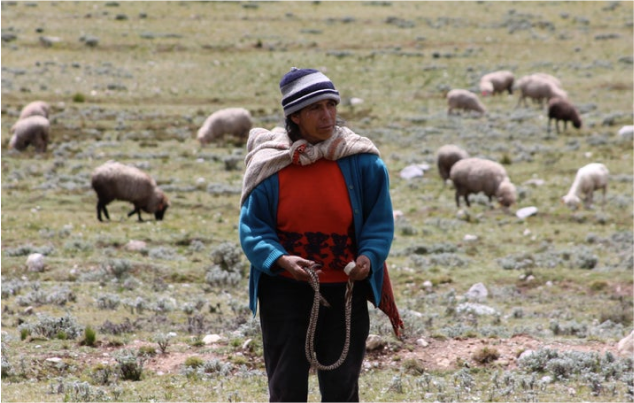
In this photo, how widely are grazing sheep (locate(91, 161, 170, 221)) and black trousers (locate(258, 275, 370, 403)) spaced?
13.1m

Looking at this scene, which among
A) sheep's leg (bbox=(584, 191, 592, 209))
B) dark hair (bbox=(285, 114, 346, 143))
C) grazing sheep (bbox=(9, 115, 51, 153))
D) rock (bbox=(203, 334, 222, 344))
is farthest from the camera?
grazing sheep (bbox=(9, 115, 51, 153))

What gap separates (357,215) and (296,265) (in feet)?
1.44

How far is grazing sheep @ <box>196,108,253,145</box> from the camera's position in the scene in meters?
27.0

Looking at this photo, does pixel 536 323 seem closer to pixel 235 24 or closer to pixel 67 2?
pixel 235 24

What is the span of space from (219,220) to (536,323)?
28.2 feet

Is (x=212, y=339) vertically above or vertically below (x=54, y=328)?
below

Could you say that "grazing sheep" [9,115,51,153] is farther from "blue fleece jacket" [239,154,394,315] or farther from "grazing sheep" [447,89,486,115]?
"blue fleece jacket" [239,154,394,315]

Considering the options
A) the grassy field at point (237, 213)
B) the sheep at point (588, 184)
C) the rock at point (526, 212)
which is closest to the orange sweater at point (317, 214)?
the grassy field at point (237, 213)

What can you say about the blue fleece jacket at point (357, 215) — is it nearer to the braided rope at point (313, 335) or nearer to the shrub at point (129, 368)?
the braided rope at point (313, 335)

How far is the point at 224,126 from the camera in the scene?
2755cm

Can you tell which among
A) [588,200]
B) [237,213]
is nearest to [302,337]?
[237,213]

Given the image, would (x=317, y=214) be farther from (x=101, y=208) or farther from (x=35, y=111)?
(x=35, y=111)

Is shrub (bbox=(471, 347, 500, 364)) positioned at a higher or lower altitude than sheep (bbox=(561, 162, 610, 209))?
higher

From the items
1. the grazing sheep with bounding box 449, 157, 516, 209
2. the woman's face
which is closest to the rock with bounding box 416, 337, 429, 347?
the woman's face
